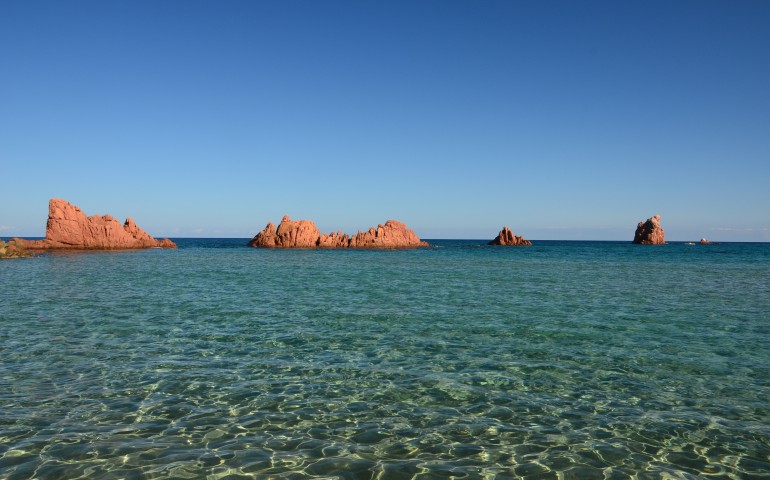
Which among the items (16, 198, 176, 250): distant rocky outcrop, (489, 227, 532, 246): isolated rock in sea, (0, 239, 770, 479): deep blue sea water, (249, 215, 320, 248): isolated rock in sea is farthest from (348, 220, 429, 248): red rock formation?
(0, 239, 770, 479): deep blue sea water

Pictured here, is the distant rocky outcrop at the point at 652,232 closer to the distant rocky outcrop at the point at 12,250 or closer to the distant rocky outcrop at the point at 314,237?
the distant rocky outcrop at the point at 314,237

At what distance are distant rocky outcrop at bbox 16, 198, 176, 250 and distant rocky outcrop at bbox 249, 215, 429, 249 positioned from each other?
38.6 m

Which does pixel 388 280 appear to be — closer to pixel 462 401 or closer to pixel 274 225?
pixel 462 401

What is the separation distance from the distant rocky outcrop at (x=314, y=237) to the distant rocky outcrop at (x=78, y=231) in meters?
38.6

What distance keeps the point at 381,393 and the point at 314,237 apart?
12407cm

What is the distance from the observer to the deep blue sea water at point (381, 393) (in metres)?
8.04

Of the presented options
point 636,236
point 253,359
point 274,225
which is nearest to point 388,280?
point 253,359

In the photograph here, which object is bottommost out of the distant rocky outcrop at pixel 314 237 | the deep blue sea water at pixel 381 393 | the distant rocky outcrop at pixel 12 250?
the deep blue sea water at pixel 381 393

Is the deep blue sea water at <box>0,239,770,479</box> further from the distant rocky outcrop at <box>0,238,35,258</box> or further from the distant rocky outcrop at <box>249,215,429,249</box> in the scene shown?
the distant rocky outcrop at <box>249,215,429,249</box>

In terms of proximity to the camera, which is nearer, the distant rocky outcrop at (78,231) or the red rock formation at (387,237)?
the distant rocky outcrop at (78,231)

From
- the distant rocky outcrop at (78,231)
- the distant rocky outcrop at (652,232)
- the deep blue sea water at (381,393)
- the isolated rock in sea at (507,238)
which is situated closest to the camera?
the deep blue sea water at (381,393)

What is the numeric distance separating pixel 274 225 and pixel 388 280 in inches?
4073

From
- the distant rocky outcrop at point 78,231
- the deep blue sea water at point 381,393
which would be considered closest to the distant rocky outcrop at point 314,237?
the distant rocky outcrop at point 78,231

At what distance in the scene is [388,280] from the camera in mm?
41188
